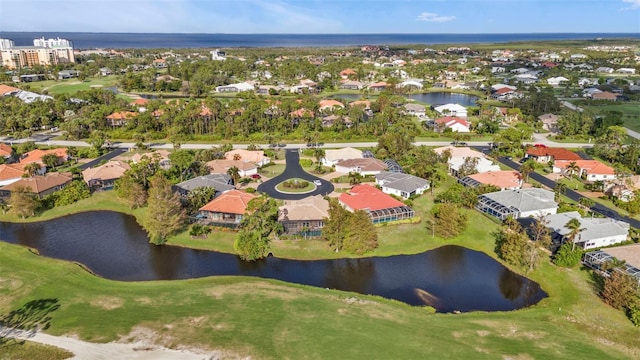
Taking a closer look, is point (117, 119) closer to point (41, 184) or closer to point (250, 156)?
point (41, 184)

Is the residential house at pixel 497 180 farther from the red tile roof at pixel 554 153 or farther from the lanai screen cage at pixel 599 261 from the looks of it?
the lanai screen cage at pixel 599 261

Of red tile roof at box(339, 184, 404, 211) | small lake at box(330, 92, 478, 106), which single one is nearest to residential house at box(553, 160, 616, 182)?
red tile roof at box(339, 184, 404, 211)

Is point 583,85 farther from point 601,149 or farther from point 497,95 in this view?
point 601,149

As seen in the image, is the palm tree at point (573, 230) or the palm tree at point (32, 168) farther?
the palm tree at point (32, 168)

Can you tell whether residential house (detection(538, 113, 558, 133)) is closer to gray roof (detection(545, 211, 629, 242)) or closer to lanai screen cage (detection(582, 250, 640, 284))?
gray roof (detection(545, 211, 629, 242))

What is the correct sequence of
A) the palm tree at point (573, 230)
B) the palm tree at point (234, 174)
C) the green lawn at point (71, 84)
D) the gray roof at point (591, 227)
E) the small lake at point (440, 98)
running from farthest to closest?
the green lawn at point (71, 84) < the small lake at point (440, 98) < the palm tree at point (234, 174) < the gray roof at point (591, 227) < the palm tree at point (573, 230)

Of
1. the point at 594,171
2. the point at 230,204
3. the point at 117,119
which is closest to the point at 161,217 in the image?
the point at 230,204

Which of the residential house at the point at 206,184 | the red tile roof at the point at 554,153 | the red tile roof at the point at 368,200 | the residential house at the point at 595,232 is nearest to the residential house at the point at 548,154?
the red tile roof at the point at 554,153

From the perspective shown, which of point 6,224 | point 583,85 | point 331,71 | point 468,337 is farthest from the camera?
point 331,71

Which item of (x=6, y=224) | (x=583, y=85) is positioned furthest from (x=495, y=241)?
(x=583, y=85)
